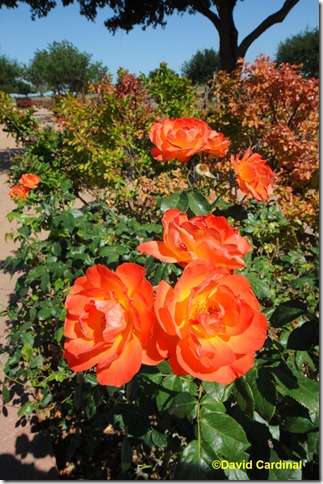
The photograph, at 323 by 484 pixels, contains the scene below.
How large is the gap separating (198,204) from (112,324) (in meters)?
0.55

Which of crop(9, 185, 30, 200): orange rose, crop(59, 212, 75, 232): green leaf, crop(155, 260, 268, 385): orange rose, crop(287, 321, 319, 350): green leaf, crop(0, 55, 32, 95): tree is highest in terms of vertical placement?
crop(0, 55, 32, 95): tree

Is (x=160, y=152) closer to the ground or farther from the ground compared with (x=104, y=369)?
farther from the ground

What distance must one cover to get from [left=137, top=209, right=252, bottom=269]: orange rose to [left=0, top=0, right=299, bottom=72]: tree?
851 cm

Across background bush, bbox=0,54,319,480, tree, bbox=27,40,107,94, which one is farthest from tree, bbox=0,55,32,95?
background bush, bbox=0,54,319,480

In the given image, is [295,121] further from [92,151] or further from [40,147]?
[40,147]

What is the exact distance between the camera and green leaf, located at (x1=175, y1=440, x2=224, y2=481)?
2.13 ft

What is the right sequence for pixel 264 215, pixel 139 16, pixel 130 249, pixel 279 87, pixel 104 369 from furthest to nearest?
pixel 139 16 < pixel 279 87 < pixel 264 215 < pixel 130 249 < pixel 104 369

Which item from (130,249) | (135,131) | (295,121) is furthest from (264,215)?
(295,121)

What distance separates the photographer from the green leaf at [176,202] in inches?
38.4

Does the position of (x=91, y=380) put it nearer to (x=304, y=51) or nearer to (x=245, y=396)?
(x=245, y=396)

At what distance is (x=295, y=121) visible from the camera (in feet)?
12.6

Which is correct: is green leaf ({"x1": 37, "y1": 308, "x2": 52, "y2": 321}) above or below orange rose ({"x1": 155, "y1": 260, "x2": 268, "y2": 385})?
below

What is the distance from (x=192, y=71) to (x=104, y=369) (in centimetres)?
3303

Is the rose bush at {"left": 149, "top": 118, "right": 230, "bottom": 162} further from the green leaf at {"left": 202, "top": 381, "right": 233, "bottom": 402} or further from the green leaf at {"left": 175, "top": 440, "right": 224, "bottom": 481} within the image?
the green leaf at {"left": 175, "top": 440, "right": 224, "bottom": 481}
